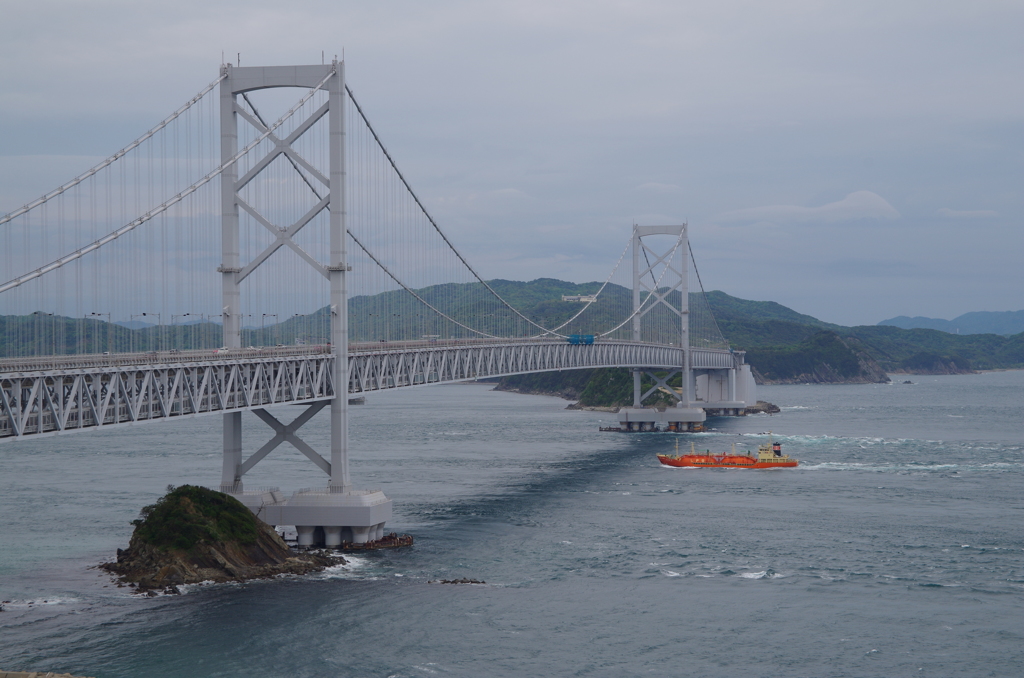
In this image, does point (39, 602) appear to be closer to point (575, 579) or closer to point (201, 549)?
point (201, 549)

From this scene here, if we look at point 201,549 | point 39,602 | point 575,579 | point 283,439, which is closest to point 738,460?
point 575,579

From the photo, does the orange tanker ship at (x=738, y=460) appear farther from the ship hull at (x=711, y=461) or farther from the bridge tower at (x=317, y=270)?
the bridge tower at (x=317, y=270)

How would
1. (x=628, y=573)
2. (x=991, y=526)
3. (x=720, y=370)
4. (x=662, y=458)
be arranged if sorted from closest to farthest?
Result: 1. (x=628, y=573)
2. (x=991, y=526)
3. (x=662, y=458)
4. (x=720, y=370)

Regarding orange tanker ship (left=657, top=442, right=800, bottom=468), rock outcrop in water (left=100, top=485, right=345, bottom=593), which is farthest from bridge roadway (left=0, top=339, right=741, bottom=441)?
orange tanker ship (left=657, top=442, right=800, bottom=468)

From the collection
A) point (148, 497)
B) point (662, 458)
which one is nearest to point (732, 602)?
point (148, 497)

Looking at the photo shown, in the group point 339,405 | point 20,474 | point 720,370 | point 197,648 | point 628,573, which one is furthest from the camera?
point 720,370

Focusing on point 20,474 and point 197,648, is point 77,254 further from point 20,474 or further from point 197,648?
point 20,474
